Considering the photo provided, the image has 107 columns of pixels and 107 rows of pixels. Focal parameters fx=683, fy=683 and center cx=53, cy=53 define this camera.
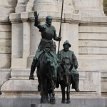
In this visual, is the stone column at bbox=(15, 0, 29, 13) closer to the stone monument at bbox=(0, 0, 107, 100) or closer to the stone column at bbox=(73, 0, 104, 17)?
the stone monument at bbox=(0, 0, 107, 100)

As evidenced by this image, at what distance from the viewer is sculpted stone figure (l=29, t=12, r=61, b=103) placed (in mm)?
24844

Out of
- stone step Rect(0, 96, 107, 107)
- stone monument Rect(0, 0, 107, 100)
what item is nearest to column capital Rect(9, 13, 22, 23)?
stone monument Rect(0, 0, 107, 100)

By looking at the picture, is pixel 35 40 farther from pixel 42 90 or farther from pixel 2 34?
pixel 42 90

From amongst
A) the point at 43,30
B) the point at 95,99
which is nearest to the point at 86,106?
the point at 95,99

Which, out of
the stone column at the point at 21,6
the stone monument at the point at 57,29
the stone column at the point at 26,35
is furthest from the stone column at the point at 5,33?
the stone column at the point at 26,35

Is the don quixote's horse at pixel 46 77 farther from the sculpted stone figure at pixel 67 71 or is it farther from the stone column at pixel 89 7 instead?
the stone column at pixel 89 7

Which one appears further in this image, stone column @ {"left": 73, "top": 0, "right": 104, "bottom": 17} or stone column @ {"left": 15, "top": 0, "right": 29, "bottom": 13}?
stone column @ {"left": 73, "top": 0, "right": 104, "bottom": 17}

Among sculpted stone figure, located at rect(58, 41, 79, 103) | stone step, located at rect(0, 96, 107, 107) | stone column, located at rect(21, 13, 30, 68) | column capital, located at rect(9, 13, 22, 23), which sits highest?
column capital, located at rect(9, 13, 22, 23)

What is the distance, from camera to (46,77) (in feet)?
82.3

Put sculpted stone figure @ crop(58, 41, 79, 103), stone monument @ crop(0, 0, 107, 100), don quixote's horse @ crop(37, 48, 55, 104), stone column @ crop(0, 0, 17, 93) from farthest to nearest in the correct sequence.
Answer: stone column @ crop(0, 0, 17, 93)
stone monument @ crop(0, 0, 107, 100)
sculpted stone figure @ crop(58, 41, 79, 103)
don quixote's horse @ crop(37, 48, 55, 104)

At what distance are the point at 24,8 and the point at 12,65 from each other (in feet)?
9.02

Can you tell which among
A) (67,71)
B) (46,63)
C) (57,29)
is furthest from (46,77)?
(57,29)

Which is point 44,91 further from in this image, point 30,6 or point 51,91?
point 30,6

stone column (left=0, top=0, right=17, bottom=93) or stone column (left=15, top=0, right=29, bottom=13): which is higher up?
stone column (left=15, top=0, right=29, bottom=13)
